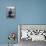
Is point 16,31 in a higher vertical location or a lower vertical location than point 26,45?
higher

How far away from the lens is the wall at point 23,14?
3.07 m

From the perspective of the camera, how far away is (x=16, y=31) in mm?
3055

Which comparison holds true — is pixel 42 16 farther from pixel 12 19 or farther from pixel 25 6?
pixel 12 19

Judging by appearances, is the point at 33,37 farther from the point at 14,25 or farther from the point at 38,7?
the point at 38,7

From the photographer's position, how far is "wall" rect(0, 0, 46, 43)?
307 centimetres

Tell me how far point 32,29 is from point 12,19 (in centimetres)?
53

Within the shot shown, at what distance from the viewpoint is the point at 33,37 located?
291 centimetres

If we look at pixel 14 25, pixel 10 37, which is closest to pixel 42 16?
pixel 14 25

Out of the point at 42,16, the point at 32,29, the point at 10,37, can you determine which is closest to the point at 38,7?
the point at 42,16

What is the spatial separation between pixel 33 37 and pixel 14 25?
1.75 feet

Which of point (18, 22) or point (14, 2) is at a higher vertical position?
point (14, 2)

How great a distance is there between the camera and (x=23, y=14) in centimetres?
309

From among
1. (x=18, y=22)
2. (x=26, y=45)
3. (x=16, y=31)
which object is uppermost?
(x=18, y=22)

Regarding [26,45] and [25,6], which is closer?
[26,45]
